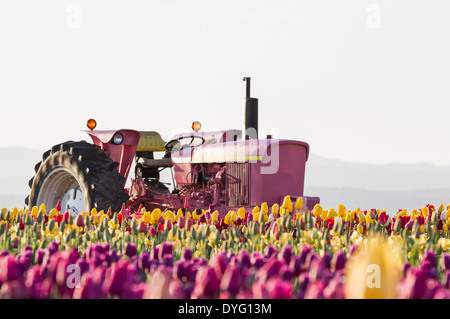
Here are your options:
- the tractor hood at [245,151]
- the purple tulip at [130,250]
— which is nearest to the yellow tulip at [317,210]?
the tractor hood at [245,151]

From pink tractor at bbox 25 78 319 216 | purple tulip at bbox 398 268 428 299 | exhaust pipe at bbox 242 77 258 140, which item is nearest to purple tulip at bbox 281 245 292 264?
purple tulip at bbox 398 268 428 299

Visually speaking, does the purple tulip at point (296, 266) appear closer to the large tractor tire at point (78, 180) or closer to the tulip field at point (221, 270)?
the tulip field at point (221, 270)

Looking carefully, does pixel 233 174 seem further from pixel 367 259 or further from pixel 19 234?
pixel 367 259

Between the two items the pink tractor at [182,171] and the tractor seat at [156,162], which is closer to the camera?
the pink tractor at [182,171]

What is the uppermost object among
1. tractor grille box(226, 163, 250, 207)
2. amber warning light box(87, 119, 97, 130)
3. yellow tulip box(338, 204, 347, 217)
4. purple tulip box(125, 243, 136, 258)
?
amber warning light box(87, 119, 97, 130)

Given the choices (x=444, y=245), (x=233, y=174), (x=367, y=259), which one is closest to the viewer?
(x=367, y=259)

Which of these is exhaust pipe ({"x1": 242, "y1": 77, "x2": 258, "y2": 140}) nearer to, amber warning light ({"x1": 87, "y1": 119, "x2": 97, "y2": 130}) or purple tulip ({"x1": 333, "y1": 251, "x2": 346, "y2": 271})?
amber warning light ({"x1": 87, "y1": 119, "x2": 97, "y2": 130})

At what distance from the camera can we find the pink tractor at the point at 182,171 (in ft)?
24.2

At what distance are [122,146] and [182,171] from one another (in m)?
0.87

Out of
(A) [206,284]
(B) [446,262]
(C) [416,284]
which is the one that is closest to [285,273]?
(A) [206,284]

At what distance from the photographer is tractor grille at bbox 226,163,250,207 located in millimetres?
7384

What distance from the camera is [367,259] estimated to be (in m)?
1.71
